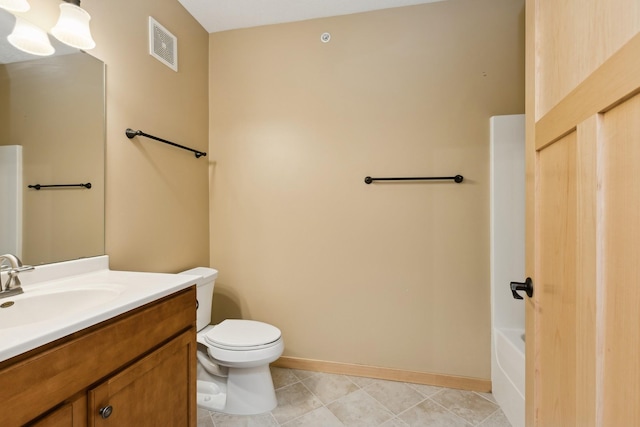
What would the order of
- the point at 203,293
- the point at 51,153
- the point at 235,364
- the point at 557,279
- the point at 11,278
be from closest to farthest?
the point at 557,279 → the point at 11,278 → the point at 51,153 → the point at 235,364 → the point at 203,293

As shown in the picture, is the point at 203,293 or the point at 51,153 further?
the point at 203,293

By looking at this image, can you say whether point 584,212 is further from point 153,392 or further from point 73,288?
point 73,288

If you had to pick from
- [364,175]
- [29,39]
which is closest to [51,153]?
[29,39]

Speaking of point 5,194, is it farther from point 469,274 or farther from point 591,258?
point 469,274

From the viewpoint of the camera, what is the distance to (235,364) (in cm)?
150

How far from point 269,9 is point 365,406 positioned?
8.32 feet

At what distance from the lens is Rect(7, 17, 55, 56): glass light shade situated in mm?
1042

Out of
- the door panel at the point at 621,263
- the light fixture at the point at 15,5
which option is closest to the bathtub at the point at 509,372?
the door panel at the point at 621,263

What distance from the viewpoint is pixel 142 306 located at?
936 millimetres

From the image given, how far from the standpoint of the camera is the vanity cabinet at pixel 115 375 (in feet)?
2.07

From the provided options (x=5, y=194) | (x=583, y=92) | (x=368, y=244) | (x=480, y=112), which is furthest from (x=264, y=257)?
(x=583, y=92)

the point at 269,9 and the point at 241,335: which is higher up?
the point at 269,9

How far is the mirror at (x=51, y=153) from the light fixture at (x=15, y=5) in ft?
0.08

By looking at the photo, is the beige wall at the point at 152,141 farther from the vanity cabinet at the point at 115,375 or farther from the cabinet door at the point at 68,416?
the cabinet door at the point at 68,416
